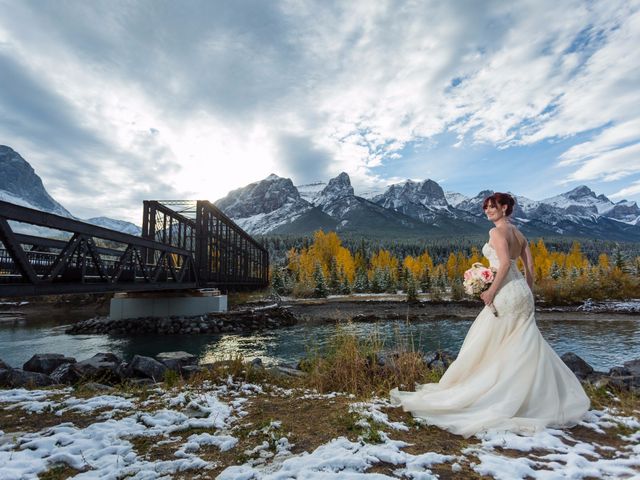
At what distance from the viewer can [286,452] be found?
3.46 meters

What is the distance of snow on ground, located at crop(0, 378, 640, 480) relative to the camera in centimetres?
297

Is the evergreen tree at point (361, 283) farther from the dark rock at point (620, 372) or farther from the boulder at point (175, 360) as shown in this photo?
the dark rock at point (620, 372)

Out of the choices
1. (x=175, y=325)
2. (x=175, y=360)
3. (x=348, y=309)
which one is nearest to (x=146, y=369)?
(x=175, y=360)

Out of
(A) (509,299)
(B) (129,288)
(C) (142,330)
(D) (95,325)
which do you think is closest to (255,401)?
(A) (509,299)

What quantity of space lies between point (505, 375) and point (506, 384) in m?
0.10

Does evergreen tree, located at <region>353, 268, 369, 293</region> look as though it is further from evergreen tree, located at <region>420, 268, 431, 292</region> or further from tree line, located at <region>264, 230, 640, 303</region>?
evergreen tree, located at <region>420, 268, 431, 292</region>

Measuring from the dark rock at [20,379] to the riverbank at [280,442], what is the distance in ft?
8.26

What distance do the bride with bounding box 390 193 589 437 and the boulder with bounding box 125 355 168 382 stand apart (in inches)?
233

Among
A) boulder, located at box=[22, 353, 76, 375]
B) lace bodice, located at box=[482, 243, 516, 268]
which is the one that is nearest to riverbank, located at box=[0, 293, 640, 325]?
boulder, located at box=[22, 353, 76, 375]

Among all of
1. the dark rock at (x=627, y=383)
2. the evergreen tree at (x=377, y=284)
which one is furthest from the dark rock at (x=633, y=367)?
the evergreen tree at (x=377, y=284)

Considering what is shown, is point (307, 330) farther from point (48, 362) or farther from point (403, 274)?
point (403, 274)

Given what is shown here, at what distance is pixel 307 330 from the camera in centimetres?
2331

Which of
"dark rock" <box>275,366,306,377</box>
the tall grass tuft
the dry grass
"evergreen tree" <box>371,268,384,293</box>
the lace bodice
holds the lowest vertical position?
"dark rock" <box>275,366,306,377</box>

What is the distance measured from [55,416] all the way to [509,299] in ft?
20.3
